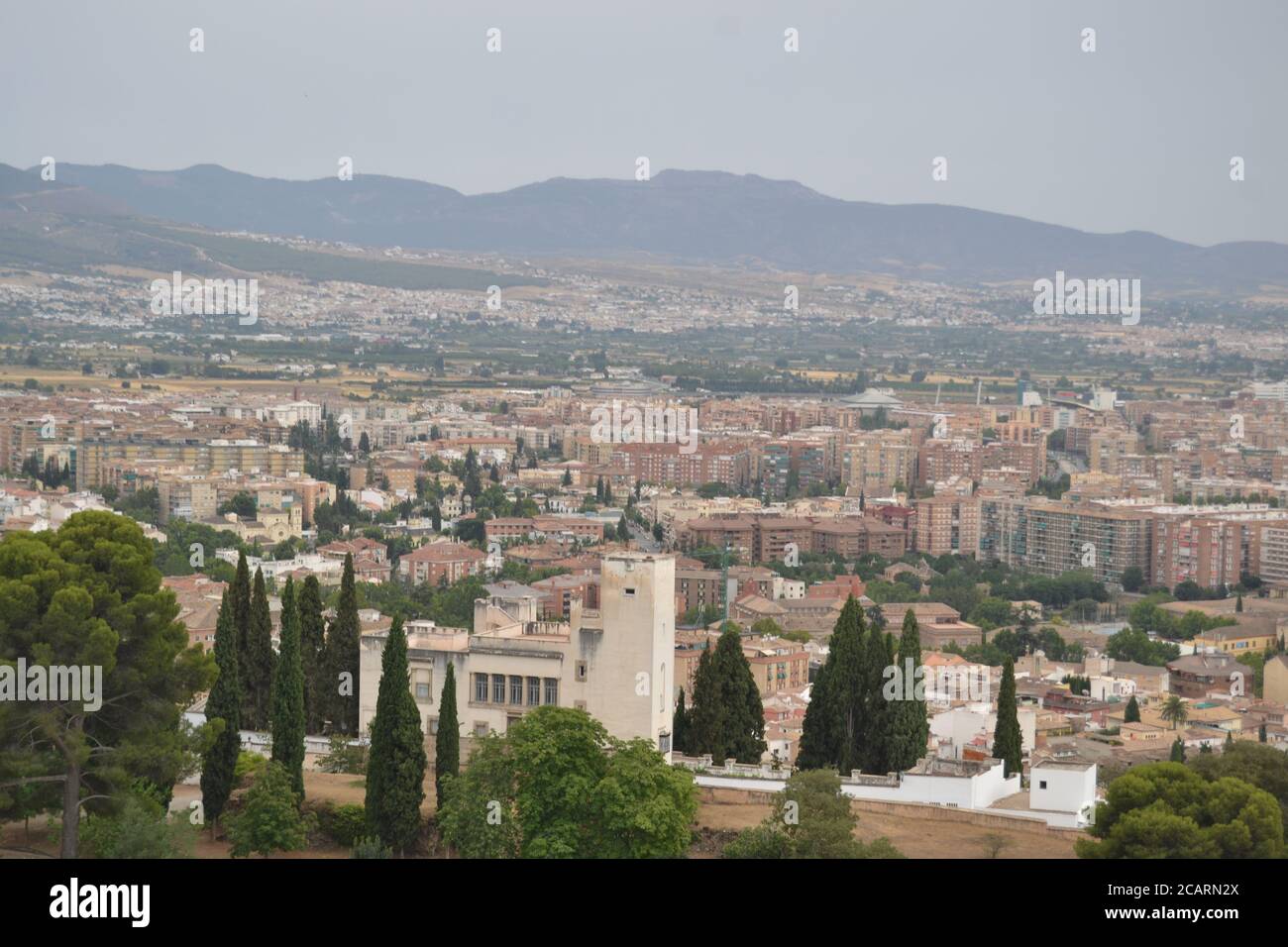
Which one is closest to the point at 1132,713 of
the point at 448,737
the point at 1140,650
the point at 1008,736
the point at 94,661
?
the point at 1140,650

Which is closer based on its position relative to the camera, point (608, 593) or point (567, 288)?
point (608, 593)

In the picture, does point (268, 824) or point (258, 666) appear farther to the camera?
point (258, 666)

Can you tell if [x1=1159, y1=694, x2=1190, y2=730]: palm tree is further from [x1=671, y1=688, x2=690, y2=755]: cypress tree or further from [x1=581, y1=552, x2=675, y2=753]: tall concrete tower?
[x1=581, y1=552, x2=675, y2=753]: tall concrete tower

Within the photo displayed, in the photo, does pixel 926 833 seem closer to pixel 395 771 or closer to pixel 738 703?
pixel 738 703

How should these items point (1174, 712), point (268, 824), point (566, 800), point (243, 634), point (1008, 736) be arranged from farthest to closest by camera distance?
point (1174, 712), point (243, 634), point (1008, 736), point (268, 824), point (566, 800)
